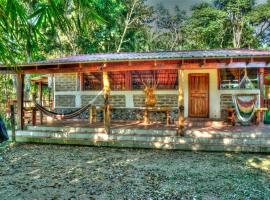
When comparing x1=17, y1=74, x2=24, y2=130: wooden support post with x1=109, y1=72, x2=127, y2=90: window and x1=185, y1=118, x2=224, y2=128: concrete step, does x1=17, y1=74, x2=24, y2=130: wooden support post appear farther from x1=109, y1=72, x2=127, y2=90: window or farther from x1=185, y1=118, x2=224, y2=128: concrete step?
x1=185, y1=118, x2=224, y2=128: concrete step

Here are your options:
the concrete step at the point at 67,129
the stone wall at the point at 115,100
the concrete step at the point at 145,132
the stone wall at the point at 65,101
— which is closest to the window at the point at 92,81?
the stone wall at the point at 115,100

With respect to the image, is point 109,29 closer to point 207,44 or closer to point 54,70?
point 207,44

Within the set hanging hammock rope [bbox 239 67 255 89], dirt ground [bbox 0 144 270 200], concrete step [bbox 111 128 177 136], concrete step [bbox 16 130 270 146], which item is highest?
hanging hammock rope [bbox 239 67 255 89]

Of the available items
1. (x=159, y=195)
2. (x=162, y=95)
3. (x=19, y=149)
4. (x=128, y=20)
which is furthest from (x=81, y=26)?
(x=128, y=20)

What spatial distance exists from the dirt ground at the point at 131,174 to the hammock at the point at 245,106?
2.07 m

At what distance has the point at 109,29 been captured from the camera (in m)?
19.9

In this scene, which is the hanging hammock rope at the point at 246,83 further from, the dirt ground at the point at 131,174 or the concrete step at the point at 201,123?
the dirt ground at the point at 131,174

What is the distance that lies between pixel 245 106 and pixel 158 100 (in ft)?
10.3

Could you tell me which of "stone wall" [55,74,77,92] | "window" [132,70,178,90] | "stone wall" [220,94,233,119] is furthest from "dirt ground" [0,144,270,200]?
"stone wall" [55,74,77,92]

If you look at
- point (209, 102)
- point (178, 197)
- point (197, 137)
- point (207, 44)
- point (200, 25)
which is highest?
point (200, 25)

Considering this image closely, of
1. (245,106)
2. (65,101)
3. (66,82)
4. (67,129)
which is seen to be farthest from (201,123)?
(66,82)

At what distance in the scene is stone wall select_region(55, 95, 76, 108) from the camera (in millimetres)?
11211

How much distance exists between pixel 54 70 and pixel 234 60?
5332 mm

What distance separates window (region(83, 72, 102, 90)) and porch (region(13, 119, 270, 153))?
236 cm
